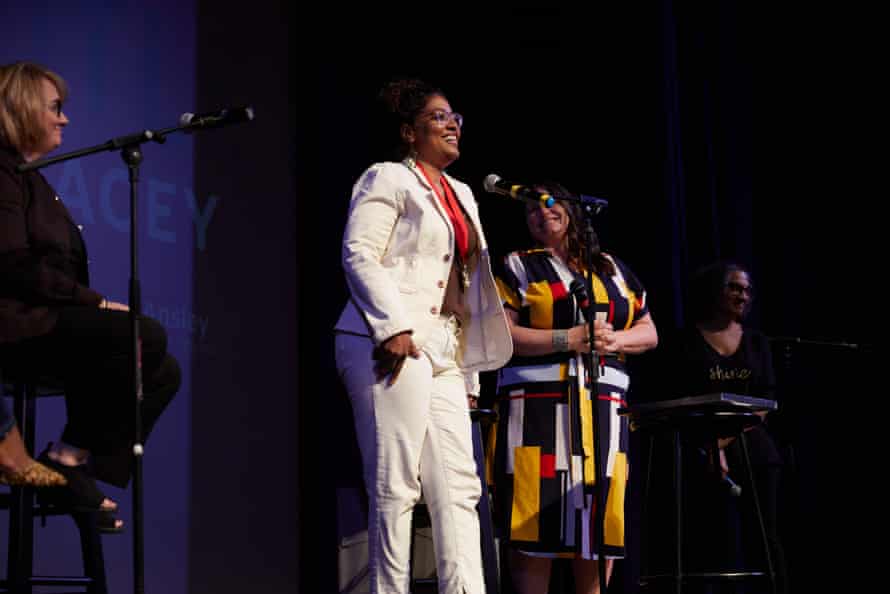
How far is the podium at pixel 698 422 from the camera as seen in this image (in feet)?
11.1

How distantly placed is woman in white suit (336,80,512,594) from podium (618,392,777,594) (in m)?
0.61

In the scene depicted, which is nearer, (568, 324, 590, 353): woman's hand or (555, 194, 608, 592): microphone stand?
(555, 194, 608, 592): microphone stand

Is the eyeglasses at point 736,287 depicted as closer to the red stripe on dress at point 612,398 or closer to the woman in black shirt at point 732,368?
the woman in black shirt at point 732,368

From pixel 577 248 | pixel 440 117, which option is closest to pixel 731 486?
pixel 577 248

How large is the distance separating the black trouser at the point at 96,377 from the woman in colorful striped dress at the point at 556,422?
1.41m

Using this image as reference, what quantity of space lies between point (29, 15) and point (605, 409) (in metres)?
2.30

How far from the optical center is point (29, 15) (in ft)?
12.2

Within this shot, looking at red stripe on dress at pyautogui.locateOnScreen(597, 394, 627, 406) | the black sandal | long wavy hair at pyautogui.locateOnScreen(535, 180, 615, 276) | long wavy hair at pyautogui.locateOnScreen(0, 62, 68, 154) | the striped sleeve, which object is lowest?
the black sandal

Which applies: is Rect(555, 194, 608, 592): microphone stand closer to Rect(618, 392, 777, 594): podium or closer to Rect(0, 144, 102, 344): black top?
Rect(618, 392, 777, 594): podium

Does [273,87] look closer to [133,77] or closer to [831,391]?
[133,77]

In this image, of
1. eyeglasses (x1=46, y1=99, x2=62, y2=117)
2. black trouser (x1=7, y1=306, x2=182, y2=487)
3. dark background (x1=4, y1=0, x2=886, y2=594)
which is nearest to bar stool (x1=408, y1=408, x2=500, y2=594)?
dark background (x1=4, y1=0, x2=886, y2=594)

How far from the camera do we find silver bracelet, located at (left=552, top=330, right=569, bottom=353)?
11.9 feet

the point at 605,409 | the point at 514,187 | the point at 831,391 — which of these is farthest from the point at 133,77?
the point at 831,391

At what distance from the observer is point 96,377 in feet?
8.55
